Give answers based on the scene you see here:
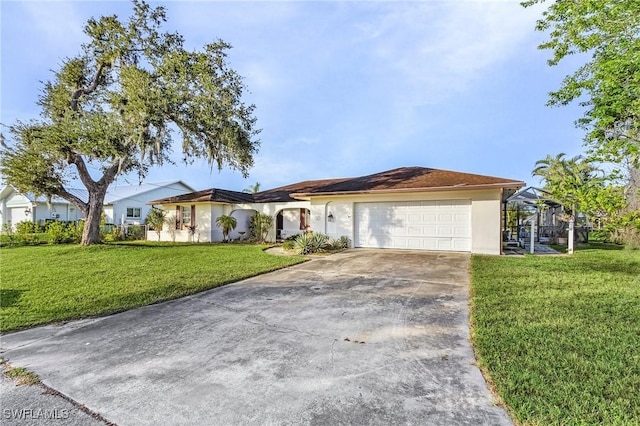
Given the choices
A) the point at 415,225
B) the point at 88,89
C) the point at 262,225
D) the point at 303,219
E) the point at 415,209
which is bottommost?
the point at 262,225

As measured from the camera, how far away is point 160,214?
67.6ft

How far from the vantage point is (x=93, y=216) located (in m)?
15.8

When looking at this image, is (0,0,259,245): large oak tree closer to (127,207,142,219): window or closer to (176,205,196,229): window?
(176,205,196,229): window

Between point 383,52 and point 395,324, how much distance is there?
11730 millimetres

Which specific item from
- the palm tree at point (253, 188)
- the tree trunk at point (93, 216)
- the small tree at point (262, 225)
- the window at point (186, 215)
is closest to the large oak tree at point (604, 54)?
the small tree at point (262, 225)

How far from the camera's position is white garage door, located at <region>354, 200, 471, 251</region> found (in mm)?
12789

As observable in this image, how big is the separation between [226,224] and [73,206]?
62.4 ft

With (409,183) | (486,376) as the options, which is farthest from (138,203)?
(486,376)

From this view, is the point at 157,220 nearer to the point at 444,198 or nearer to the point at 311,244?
the point at 311,244

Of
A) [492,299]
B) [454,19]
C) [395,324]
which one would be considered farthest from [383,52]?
[395,324]

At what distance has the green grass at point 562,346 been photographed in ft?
8.49

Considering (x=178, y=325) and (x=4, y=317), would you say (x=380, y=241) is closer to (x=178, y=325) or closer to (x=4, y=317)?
(x=178, y=325)

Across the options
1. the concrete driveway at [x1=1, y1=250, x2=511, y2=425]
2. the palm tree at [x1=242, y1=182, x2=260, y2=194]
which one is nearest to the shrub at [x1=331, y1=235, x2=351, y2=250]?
the concrete driveway at [x1=1, y1=250, x2=511, y2=425]

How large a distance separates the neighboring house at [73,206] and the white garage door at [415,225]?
20426mm
